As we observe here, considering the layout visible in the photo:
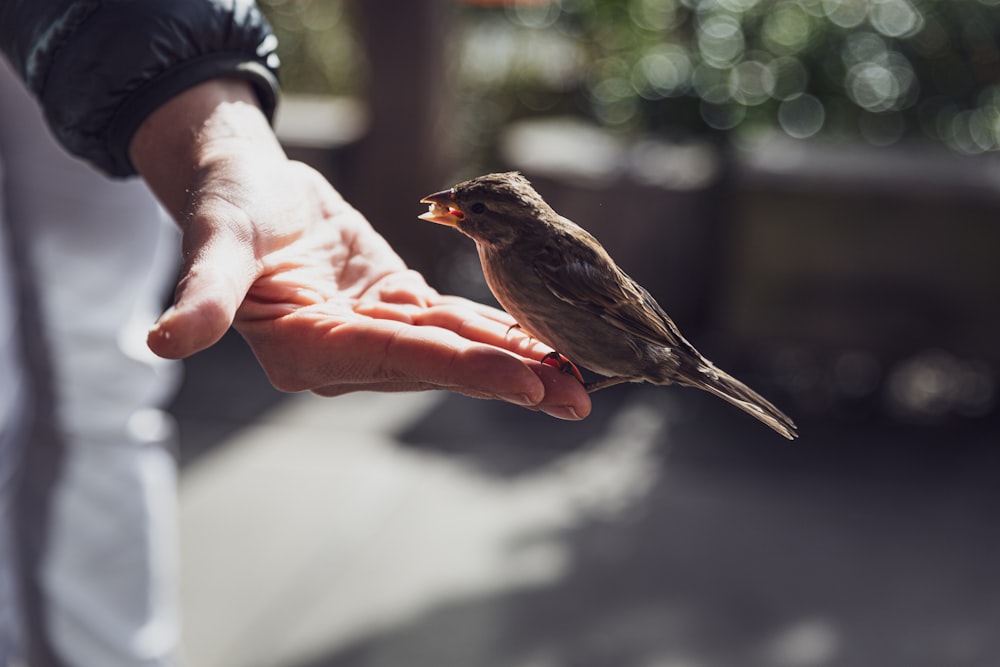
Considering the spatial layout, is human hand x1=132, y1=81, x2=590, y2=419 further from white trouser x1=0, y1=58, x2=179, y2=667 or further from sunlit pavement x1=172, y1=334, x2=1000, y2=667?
sunlit pavement x1=172, y1=334, x2=1000, y2=667

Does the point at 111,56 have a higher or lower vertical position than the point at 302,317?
higher

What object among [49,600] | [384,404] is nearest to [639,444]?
[384,404]

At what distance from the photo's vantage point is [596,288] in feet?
7.30

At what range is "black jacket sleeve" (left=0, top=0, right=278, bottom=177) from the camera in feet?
7.06

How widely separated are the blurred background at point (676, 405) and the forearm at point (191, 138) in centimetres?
225

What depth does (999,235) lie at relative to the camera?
18.4ft

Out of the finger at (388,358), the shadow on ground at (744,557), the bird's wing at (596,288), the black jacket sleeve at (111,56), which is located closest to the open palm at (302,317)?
the finger at (388,358)

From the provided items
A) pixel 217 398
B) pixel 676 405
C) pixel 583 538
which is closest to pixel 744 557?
pixel 583 538

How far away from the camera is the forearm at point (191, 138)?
84.3 inches

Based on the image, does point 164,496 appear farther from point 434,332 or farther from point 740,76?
point 740,76

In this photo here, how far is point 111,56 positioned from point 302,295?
644 mm

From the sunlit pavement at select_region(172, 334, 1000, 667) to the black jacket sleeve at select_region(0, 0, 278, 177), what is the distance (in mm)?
2333

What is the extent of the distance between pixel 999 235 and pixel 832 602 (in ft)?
7.99

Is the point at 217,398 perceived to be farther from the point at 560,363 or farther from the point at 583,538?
the point at 560,363
